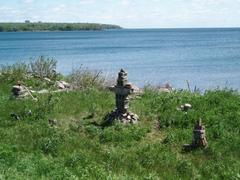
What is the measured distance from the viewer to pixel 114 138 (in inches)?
645

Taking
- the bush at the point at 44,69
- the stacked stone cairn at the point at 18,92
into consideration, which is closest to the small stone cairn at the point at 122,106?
the stacked stone cairn at the point at 18,92

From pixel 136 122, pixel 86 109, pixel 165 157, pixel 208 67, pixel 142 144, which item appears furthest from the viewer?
pixel 208 67

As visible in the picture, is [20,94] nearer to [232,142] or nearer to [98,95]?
[98,95]

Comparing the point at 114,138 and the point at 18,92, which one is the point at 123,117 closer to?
the point at 114,138

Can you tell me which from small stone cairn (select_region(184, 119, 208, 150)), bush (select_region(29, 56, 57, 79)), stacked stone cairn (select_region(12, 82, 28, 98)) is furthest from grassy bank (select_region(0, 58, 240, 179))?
bush (select_region(29, 56, 57, 79))

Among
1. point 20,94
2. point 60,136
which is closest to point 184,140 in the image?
point 60,136

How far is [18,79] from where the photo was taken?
26.0 meters

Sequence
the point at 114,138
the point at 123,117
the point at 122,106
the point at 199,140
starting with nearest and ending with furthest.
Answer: the point at 199,140 → the point at 114,138 → the point at 123,117 → the point at 122,106

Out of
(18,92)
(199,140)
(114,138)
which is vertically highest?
(199,140)

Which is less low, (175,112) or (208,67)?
(175,112)

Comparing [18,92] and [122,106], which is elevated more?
[122,106]

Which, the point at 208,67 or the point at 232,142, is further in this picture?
the point at 208,67

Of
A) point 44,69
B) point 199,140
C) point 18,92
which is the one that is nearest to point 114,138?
point 199,140

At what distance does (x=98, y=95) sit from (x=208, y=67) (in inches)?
1469
